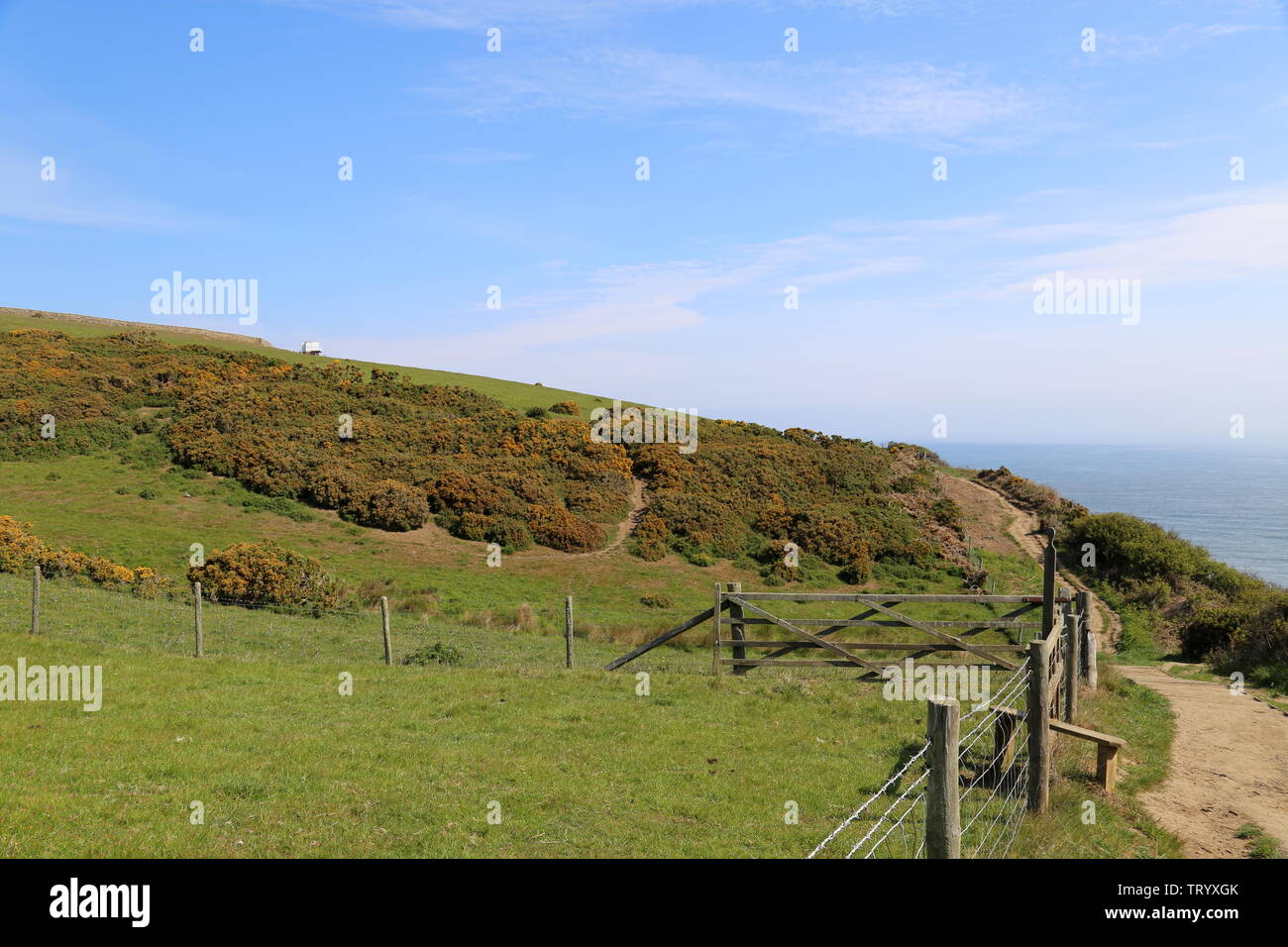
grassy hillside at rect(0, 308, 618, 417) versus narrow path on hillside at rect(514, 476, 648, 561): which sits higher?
grassy hillside at rect(0, 308, 618, 417)

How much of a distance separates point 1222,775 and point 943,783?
336 inches

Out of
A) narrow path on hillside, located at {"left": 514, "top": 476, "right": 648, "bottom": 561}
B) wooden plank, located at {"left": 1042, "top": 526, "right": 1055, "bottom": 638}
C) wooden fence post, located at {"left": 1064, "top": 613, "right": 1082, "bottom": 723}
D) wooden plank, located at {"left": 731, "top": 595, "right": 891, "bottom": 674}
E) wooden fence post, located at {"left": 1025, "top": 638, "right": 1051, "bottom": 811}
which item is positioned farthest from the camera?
narrow path on hillside, located at {"left": 514, "top": 476, "right": 648, "bottom": 561}

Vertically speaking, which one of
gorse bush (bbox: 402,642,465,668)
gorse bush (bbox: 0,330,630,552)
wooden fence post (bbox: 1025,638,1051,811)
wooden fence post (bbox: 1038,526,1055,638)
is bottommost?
gorse bush (bbox: 402,642,465,668)

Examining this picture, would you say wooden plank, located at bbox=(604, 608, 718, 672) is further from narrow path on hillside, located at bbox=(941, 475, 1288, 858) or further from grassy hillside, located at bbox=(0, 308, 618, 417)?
grassy hillside, located at bbox=(0, 308, 618, 417)

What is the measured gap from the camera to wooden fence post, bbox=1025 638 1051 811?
7.48 m

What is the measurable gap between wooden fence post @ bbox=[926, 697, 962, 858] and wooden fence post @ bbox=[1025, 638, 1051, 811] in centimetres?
356

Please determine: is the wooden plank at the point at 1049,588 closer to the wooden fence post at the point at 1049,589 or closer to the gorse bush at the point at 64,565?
the wooden fence post at the point at 1049,589

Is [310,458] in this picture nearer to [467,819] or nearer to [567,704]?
[567,704]

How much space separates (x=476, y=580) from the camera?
2959 centimetres

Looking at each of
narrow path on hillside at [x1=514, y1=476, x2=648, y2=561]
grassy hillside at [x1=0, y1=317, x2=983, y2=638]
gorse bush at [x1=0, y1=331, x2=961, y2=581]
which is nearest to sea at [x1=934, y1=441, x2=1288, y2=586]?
gorse bush at [x1=0, y1=331, x2=961, y2=581]

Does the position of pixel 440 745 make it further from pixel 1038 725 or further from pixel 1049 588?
pixel 1049 588

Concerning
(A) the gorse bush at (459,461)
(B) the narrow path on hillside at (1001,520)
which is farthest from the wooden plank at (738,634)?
(B) the narrow path on hillside at (1001,520)

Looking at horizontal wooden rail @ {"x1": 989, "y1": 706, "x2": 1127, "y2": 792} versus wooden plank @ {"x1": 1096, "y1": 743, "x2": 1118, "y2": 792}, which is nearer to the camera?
horizontal wooden rail @ {"x1": 989, "y1": 706, "x2": 1127, "y2": 792}

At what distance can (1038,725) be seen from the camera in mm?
7496
